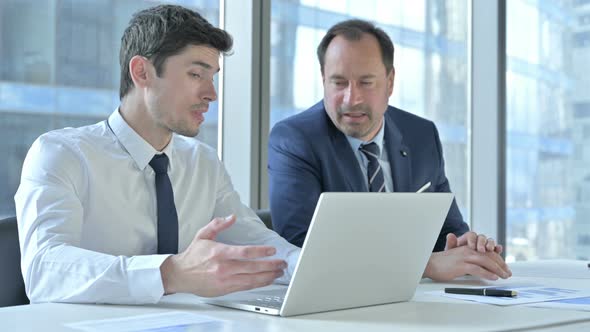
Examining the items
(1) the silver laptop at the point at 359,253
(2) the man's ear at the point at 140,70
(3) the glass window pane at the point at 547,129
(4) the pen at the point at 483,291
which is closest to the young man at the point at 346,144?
(2) the man's ear at the point at 140,70

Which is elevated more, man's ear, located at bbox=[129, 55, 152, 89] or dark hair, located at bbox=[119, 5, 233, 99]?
dark hair, located at bbox=[119, 5, 233, 99]

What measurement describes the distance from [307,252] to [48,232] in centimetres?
69

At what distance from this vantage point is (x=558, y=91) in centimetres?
473

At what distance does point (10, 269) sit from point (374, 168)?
4.14 ft

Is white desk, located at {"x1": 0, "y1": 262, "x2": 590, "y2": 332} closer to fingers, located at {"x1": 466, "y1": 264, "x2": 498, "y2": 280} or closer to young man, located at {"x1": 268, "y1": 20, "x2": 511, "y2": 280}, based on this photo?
fingers, located at {"x1": 466, "y1": 264, "x2": 498, "y2": 280}

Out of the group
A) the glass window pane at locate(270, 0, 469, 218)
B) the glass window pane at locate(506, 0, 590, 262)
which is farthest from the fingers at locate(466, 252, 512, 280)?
the glass window pane at locate(506, 0, 590, 262)

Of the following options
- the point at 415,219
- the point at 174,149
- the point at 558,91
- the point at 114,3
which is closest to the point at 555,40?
the point at 558,91

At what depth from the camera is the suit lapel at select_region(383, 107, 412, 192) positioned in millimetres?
2705

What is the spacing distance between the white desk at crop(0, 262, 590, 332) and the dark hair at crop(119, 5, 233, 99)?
0.85m

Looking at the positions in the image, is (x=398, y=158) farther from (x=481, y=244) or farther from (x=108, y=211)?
(x=108, y=211)

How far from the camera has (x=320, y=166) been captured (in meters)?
2.60

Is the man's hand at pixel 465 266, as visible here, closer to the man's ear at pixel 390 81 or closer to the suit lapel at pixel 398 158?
the suit lapel at pixel 398 158

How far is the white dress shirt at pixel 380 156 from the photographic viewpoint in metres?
2.68

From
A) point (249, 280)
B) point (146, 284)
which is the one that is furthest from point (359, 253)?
point (146, 284)
